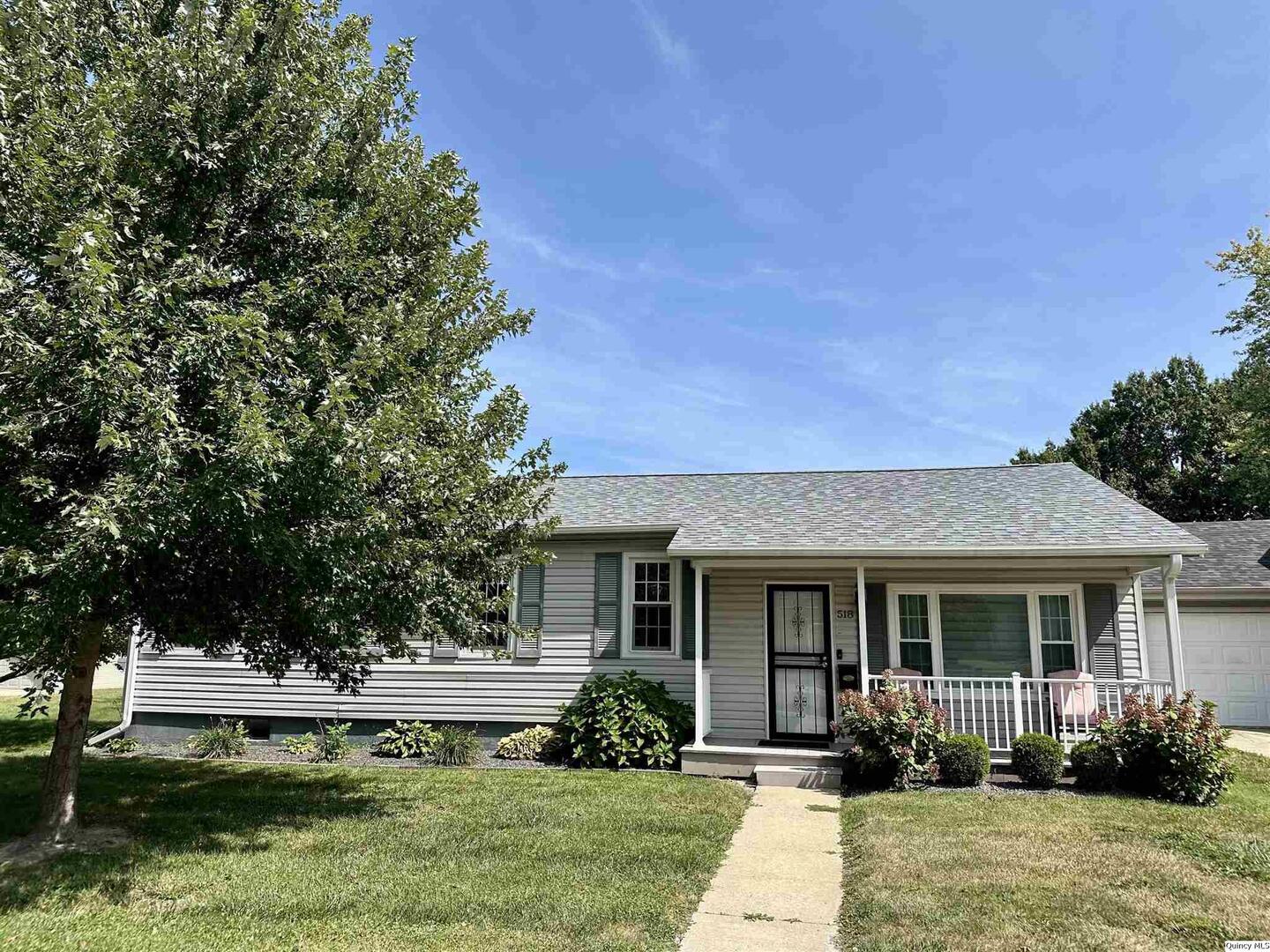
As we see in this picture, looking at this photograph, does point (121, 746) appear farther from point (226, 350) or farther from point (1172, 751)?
point (1172, 751)

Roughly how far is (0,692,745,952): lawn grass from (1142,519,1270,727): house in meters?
10.1

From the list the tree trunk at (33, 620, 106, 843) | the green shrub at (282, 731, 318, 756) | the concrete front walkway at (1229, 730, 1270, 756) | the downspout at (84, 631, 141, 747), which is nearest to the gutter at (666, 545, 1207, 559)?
the concrete front walkway at (1229, 730, 1270, 756)

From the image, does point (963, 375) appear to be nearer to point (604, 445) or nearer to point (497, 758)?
point (604, 445)

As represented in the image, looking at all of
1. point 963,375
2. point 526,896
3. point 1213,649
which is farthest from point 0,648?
point 963,375

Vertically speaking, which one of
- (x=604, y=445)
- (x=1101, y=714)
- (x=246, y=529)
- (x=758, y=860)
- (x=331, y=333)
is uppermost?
(x=604, y=445)

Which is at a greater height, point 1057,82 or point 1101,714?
point 1057,82

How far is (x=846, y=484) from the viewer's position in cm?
1366

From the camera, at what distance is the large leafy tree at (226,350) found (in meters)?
4.77

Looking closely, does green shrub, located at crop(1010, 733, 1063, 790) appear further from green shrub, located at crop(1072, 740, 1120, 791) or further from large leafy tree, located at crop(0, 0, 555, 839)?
large leafy tree, located at crop(0, 0, 555, 839)

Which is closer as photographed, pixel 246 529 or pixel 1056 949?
pixel 1056 949

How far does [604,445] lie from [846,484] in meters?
10.6

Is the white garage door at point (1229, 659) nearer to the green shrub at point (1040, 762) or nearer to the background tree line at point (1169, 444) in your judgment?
the green shrub at point (1040, 762)

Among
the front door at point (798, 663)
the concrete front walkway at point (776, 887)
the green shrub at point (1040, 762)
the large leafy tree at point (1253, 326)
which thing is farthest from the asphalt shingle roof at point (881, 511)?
the large leafy tree at point (1253, 326)

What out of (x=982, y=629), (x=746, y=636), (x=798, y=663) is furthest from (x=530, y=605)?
(x=982, y=629)
